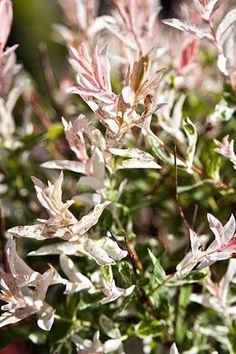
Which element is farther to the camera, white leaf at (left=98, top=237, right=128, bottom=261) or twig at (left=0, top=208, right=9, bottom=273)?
twig at (left=0, top=208, right=9, bottom=273)

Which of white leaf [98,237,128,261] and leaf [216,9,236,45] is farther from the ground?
leaf [216,9,236,45]

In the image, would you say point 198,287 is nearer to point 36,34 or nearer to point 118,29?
point 118,29

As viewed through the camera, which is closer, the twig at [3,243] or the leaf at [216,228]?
the leaf at [216,228]

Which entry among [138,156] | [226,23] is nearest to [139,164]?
[138,156]

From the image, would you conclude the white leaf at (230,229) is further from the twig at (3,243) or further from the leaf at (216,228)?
the twig at (3,243)

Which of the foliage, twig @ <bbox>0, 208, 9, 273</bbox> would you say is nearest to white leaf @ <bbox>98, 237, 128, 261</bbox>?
the foliage

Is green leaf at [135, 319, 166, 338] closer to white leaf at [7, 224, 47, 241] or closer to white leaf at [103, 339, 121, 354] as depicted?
white leaf at [103, 339, 121, 354]

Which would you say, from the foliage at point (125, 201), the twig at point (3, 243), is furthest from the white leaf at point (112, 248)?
the twig at point (3, 243)

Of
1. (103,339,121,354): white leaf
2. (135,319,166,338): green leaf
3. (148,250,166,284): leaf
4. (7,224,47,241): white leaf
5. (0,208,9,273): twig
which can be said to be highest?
(7,224,47,241): white leaf

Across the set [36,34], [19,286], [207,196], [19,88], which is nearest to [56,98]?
[19,88]

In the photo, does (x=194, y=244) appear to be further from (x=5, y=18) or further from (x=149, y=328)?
(x=5, y=18)

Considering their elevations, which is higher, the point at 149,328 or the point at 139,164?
the point at 139,164
